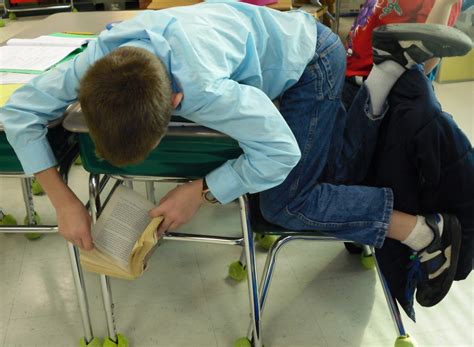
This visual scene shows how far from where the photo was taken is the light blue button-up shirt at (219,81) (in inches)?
34.5

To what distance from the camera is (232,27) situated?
0.99 metres

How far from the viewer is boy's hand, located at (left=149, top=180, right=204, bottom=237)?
1.08 metres

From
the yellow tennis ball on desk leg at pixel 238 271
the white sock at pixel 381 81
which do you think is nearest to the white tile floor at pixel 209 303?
the yellow tennis ball on desk leg at pixel 238 271

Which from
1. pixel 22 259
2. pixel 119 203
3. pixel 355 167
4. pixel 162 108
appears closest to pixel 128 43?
pixel 162 108

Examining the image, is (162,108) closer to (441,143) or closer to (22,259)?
(441,143)

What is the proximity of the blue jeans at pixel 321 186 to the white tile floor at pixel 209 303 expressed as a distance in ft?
1.35

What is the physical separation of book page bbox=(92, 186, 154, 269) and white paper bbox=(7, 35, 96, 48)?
63cm

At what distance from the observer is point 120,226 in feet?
3.65

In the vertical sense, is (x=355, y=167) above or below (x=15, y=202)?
above

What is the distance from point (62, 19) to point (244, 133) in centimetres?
138

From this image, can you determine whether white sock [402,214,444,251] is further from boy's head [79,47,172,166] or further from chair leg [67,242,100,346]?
chair leg [67,242,100,346]

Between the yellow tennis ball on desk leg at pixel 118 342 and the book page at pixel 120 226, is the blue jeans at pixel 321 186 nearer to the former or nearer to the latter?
the book page at pixel 120 226

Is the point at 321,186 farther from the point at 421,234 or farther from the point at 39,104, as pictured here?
the point at 39,104

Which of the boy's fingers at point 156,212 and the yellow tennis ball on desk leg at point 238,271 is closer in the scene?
the boy's fingers at point 156,212
